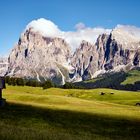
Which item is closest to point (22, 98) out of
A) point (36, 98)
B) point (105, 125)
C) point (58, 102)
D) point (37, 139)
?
point (36, 98)

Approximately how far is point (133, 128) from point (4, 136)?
25.2 meters

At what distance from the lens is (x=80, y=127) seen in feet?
142

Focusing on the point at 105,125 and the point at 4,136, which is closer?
the point at 4,136

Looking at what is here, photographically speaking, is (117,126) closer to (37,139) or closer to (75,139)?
(75,139)

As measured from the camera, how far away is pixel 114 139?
118 feet

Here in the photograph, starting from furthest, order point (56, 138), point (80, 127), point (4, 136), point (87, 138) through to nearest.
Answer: point (80, 127)
point (87, 138)
point (56, 138)
point (4, 136)

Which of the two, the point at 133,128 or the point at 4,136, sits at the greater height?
the point at 4,136

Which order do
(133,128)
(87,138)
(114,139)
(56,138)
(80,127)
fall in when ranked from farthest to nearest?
1. (133,128)
2. (80,127)
3. (114,139)
4. (87,138)
5. (56,138)

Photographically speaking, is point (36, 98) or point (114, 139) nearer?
point (114, 139)

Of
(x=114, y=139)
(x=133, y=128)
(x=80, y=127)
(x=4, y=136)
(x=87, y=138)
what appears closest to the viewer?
(x=4, y=136)

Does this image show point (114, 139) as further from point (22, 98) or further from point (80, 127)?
point (22, 98)

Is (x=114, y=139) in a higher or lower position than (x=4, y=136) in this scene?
lower

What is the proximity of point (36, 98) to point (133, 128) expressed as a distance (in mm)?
58631

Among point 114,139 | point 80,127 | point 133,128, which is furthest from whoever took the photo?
point 133,128
